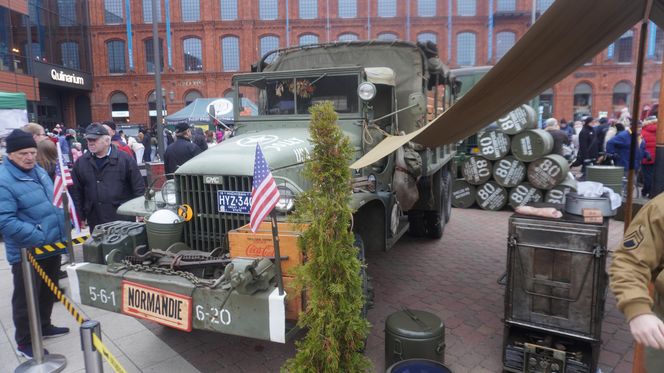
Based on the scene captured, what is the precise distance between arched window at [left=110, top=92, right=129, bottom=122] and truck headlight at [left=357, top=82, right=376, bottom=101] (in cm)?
3097

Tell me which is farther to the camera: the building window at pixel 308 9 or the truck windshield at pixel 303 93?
the building window at pixel 308 9

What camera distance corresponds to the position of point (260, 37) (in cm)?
3138

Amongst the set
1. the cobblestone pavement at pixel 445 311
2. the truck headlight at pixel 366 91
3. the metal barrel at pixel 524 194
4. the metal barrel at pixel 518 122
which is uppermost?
the truck headlight at pixel 366 91

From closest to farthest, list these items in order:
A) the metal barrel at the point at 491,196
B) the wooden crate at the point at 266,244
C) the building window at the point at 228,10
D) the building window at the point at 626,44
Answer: the wooden crate at the point at 266,244 → the building window at the point at 626,44 → the metal barrel at the point at 491,196 → the building window at the point at 228,10

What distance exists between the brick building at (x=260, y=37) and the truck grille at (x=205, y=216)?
95.2 feet

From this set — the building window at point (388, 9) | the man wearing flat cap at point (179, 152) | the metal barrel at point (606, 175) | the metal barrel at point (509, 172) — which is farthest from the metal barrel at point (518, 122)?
the building window at point (388, 9)

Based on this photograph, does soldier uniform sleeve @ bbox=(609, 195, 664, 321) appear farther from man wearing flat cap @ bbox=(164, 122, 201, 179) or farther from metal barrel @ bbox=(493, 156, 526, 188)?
metal barrel @ bbox=(493, 156, 526, 188)

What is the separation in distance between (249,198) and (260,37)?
30185 mm

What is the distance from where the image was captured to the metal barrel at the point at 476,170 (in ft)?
30.1

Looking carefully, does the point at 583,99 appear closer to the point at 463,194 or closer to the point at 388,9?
the point at 388,9

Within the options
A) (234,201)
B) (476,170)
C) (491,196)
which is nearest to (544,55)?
(234,201)

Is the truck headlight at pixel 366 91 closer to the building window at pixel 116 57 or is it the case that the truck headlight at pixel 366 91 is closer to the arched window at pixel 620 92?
the building window at pixel 116 57

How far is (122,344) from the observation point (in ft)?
12.8

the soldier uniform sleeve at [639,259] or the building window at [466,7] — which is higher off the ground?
the building window at [466,7]
